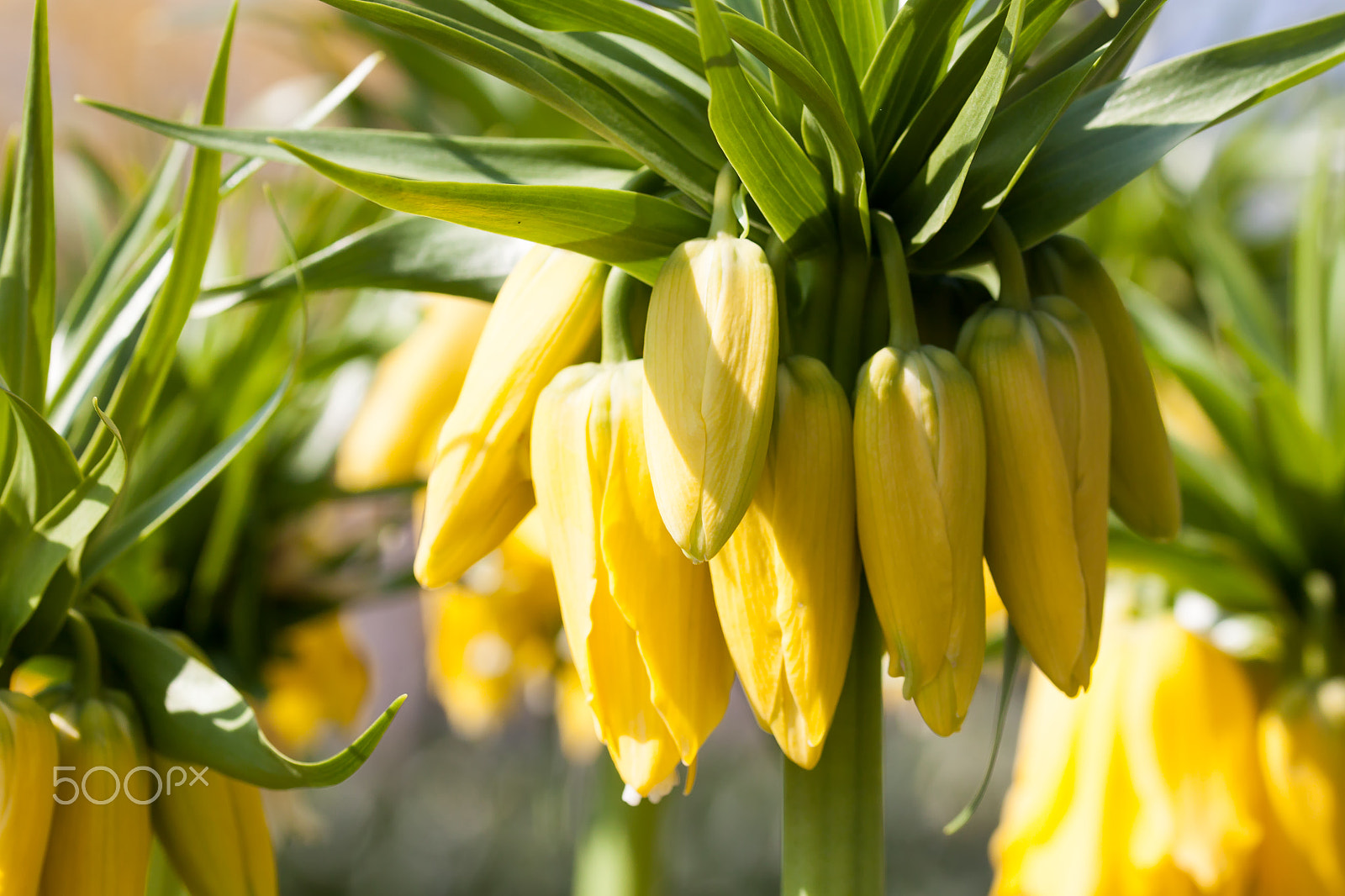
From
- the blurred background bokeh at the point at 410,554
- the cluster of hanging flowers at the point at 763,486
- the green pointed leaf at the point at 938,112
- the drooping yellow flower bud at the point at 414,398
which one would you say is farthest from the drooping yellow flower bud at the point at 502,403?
the drooping yellow flower bud at the point at 414,398

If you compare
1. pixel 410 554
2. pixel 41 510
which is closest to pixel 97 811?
pixel 41 510

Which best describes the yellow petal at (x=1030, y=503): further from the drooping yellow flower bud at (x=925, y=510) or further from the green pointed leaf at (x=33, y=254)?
the green pointed leaf at (x=33, y=254)

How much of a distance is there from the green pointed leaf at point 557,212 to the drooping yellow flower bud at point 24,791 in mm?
212

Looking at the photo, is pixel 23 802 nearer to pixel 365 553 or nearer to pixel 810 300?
pixel 810 300

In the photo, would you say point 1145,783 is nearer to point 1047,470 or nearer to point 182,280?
point 1047,470

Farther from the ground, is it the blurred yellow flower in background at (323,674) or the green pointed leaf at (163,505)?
the green pointed leaf at (163,505)

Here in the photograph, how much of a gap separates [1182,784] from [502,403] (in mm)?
413

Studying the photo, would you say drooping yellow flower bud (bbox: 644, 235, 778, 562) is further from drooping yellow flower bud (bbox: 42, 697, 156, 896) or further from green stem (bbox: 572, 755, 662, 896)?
green stem (bbox: 572, 755, 662, 896)

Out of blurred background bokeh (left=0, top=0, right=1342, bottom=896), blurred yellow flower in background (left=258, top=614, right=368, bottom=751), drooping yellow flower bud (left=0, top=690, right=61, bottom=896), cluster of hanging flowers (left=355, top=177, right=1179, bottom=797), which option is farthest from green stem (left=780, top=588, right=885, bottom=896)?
blurred yellow flower in background (left=258, top=614, right=368, bottom=751)

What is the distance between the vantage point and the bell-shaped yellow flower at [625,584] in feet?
1.11

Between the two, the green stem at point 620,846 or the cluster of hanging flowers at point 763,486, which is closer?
the cluster of hanging flowers at point 763,486

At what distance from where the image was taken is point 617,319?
36 centimetres

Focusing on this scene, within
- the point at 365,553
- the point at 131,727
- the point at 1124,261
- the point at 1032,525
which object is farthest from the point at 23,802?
the point at 1124,261

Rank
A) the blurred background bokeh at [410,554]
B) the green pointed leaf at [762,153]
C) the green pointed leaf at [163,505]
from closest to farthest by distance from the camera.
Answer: the green pointed leaf at [762,153], the green pointed leaf at [163,505], the blurred background bokeh at [410,554]
